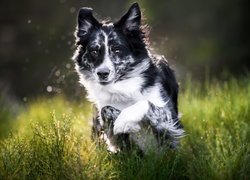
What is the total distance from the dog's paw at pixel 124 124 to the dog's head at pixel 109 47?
399 millimetres

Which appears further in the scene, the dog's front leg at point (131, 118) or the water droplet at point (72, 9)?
the water droplet at point (72, 9)

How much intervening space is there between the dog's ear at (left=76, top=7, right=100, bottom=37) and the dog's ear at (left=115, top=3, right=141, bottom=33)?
0.23 metres

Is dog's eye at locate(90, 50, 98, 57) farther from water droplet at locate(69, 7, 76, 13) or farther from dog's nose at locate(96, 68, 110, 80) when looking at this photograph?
water droplet at locate(69, 7, 76, 13)

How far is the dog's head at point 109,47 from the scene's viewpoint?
657cm

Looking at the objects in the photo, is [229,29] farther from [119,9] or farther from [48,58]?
[48,58]

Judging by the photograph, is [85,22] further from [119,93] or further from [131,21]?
[119,93]

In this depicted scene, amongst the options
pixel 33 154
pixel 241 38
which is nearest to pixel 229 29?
pixel 241 38

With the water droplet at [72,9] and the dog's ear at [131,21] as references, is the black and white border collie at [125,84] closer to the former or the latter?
the dog's ear at [131,21]

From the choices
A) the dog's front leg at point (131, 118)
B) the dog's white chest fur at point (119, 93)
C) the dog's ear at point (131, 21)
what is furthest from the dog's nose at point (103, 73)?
the dog's ear at point (131, 21)

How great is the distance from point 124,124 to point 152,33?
8996mm

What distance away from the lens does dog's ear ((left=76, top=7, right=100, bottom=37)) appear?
6.92 meters

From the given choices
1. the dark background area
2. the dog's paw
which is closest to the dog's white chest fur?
the dog's paw

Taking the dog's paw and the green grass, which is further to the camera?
the dog's paw

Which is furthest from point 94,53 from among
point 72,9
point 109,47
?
point 72,9
